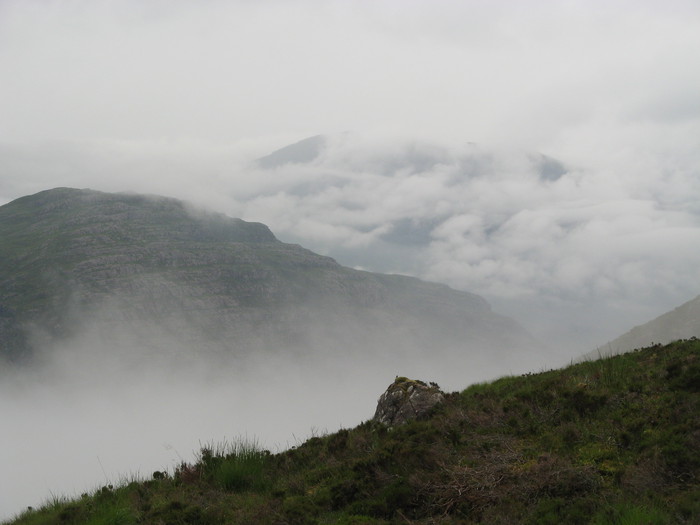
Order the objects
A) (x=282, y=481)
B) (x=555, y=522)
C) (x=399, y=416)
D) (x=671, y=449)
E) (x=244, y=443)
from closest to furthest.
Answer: (x=555, y=522), (x=671, y=449), (x=282, y=481), (x=244, y=443), (x=399, y=416)

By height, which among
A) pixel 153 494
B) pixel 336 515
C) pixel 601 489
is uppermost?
pixel 153 494

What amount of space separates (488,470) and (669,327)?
6131 inches

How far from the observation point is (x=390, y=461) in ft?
44.1

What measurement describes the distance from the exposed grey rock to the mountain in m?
124

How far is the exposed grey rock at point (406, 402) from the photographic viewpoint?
18520 millimetres

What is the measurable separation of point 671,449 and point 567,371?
830cm

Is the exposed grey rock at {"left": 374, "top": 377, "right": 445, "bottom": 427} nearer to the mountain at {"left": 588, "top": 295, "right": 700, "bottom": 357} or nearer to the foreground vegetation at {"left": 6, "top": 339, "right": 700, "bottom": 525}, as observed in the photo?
the foreground vegetation at {"left": 6, "top": 339, "right": 700, "bottom": 525}

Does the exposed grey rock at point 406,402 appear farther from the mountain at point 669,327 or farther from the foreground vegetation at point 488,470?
the mountain at point 669,327

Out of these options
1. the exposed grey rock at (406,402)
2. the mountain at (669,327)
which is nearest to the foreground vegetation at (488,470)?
the exposed grey rock at (406,402)

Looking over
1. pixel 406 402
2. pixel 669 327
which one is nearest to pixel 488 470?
pixel 406 402

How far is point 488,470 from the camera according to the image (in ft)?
38.4

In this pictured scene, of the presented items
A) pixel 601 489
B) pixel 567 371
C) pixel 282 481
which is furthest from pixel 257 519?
pixel 567 371

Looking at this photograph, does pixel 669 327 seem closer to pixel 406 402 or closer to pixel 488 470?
pixel 406 402

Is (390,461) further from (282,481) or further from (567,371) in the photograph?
(567,371)
